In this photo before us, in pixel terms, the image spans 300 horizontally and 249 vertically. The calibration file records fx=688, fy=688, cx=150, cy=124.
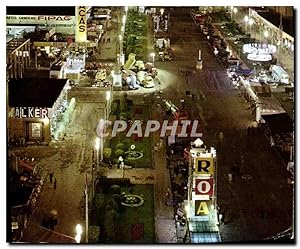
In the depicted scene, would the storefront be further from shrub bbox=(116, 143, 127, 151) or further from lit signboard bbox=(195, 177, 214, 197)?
lit signboard bbox=(195, 177, 214, 197)

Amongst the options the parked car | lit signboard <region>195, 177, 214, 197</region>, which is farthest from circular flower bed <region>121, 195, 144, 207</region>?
the parked car

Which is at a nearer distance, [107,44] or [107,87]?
[107,87]

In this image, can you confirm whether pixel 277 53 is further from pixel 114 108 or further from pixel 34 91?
pixel 34 91

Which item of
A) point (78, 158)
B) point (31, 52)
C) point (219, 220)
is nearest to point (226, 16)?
point (31, 52)

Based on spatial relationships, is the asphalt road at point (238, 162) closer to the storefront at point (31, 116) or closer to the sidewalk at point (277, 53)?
the sidewalk at point (277, 53)

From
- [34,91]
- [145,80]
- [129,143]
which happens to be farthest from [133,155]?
[145,80]

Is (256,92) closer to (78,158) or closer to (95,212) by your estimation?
(78,158)

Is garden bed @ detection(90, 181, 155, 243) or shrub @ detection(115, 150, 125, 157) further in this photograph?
shrub @ detection(115, 150, 125, 157)
